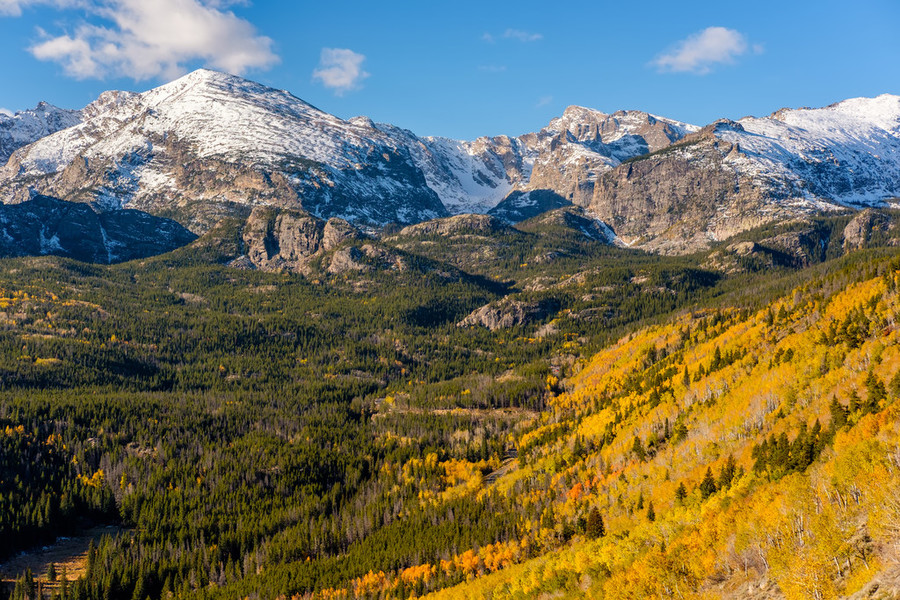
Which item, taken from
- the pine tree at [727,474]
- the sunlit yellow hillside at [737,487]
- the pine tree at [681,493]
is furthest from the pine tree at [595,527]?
the pine tree at [727,474]

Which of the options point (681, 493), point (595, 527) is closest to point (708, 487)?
point (681, 493)

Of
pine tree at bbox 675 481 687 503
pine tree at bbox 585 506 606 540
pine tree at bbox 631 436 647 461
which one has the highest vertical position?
pine tree at bbox 675 481 687 503

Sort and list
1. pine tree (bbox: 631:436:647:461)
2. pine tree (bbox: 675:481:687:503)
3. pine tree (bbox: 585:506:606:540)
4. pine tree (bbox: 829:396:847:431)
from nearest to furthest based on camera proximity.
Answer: pine tree (bbox: 829:396:847:431) < pine tree (bbox: 675:481:687:503) < pine tree (bbox: 585:506:606:540) < pine tree (bbox: 631:436:647:461)

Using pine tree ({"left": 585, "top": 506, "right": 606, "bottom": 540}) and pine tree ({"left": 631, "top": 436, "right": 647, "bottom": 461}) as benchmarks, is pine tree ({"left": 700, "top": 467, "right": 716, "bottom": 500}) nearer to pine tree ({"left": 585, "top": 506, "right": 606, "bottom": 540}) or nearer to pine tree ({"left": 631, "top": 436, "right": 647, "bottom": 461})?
pine tree ({"left": 585, "top": 506, "right": 606, "bottom": 540})

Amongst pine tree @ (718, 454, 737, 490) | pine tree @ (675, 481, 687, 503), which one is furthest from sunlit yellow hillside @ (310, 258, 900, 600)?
pine tree @ (675, 481, 687, 503)

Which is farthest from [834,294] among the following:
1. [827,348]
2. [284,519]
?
[284,519]

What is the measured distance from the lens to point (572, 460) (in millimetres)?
183250

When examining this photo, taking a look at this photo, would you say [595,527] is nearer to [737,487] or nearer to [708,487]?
[708,487]

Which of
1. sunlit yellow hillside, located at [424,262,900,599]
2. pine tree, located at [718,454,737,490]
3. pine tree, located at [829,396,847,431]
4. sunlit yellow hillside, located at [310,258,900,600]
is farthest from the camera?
pine tree, located at [718,454,737,490]

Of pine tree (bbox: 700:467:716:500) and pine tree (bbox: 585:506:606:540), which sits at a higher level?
pine tree (bbox: 700:467:716:500)

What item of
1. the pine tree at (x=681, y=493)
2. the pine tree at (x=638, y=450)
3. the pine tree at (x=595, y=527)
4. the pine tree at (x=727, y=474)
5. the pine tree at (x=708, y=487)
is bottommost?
the pine tree at (x=595, y=527)

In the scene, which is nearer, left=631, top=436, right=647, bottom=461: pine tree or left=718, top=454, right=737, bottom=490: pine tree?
left=718, top=454, right=737, bottom=490: pine tree

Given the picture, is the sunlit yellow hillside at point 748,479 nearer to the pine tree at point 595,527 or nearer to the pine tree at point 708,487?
the pine tree at point 708,487

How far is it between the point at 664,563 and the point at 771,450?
112ft
